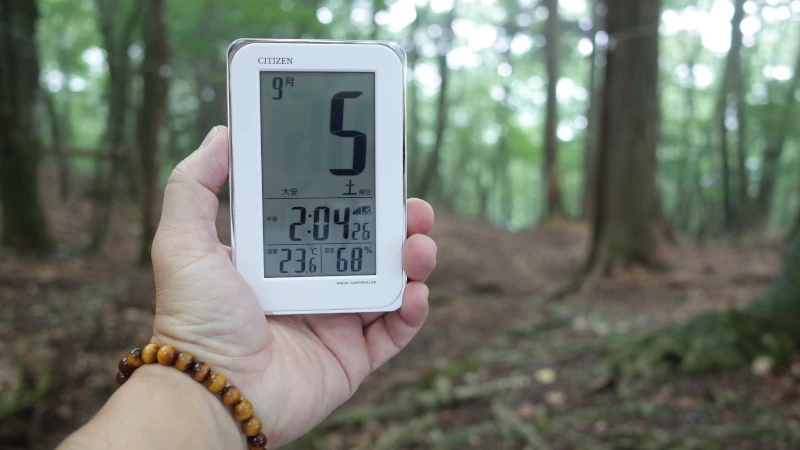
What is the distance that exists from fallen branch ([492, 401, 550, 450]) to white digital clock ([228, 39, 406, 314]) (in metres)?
2.02

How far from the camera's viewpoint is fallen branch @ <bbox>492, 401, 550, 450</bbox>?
3.14 metres

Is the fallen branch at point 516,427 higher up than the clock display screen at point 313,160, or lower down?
lower down

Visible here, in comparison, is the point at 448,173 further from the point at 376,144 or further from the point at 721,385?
the point at 376,144

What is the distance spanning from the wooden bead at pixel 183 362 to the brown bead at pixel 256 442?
0.69 ft

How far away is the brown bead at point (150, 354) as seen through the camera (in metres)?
1.26

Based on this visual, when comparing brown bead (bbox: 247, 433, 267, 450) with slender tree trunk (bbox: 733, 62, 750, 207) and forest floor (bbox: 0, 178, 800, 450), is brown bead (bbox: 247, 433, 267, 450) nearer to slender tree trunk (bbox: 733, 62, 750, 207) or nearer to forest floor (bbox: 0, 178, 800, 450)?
forest floor (bbox: 0, 178, 800, 450)

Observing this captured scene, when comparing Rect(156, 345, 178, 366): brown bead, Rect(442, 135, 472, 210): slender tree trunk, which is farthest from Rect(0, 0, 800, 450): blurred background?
Rect(442, 135, 472, 210): slender tree trunk

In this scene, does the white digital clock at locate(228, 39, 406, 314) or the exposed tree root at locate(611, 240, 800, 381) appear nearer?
the white digital clock at locate(228, 39, 406, 314)

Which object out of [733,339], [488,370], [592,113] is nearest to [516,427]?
[488,370]

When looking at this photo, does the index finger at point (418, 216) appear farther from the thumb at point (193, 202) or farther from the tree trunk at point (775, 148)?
the tree trunk at point (775, 148)

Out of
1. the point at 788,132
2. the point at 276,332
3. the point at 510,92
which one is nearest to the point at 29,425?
the point at 276,332

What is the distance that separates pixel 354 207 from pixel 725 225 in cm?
1517

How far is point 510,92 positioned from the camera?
2136 centimetres

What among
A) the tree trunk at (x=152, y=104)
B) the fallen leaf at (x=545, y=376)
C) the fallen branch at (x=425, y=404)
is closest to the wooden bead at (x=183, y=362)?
the fallen branch at (x=425, y=404)
